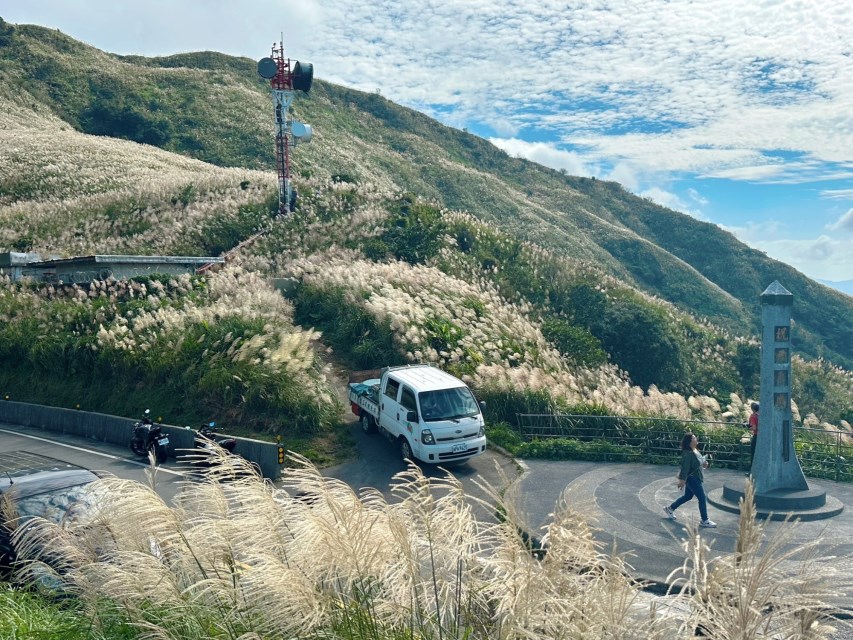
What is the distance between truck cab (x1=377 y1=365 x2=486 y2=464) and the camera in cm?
1529

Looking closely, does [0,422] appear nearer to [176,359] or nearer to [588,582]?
[176,359]

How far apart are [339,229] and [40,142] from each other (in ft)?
135

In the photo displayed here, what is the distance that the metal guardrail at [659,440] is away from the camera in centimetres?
1563

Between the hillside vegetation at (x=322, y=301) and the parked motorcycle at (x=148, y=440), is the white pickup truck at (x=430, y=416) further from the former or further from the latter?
the parked motorcycle at (x=148, y=440)

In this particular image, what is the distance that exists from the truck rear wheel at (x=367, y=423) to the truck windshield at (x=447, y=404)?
2.71 m

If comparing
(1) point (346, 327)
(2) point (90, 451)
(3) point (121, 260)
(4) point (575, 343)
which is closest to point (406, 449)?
(1) point (346, 327)

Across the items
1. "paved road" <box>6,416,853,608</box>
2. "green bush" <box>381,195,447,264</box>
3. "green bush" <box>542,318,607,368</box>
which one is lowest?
"paved road" <box>6,416,853,608</box>

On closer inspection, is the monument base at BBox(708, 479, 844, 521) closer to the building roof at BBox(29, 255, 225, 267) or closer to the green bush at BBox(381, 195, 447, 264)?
the green bush at BBox(381, 195, 447, 264)

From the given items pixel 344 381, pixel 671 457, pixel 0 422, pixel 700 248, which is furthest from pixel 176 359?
pixel 700 248

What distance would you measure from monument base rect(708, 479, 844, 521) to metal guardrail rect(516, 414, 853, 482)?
2.72m

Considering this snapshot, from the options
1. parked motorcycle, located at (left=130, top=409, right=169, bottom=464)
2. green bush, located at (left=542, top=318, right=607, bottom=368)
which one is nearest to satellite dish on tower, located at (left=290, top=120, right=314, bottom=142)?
green bush, located at (left=542, top=318, right=607, bottom=368)

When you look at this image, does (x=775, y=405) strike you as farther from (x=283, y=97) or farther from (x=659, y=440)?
(x=283, y=97)

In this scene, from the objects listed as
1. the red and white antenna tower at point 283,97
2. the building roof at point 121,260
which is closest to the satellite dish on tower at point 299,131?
the red and white antenna tower at point 283,97

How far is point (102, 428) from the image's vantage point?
64.0 ft
